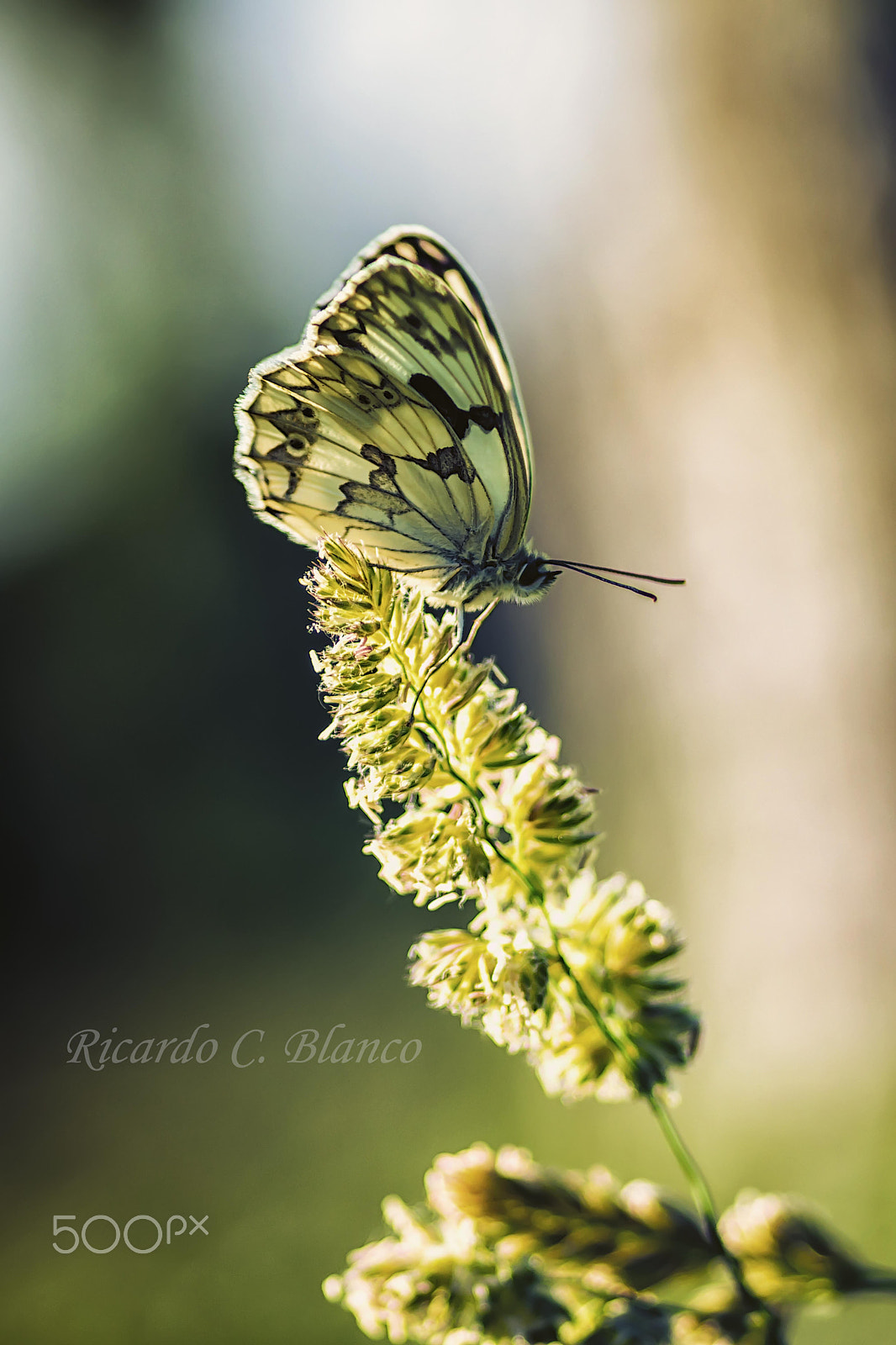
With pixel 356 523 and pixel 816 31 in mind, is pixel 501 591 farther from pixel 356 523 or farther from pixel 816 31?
pixel 816 31

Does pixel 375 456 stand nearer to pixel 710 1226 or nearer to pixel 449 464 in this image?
pixel 449 464

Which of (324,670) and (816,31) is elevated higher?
(816,31)

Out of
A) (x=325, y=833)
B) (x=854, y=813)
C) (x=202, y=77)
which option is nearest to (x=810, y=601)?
(x=854, y=813)

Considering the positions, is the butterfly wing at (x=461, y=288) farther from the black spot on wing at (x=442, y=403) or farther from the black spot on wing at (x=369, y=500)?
the black spot on wing at (x=369, y=500)

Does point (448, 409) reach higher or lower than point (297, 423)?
higher

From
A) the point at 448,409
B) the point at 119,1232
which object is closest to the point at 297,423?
the point at 448,409

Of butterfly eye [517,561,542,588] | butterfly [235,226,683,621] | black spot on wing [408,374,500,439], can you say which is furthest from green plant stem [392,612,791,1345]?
black spot on wing [408,374,500,439]

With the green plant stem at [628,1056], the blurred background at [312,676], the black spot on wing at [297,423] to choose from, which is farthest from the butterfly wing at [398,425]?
the blurred background at [312,676]
